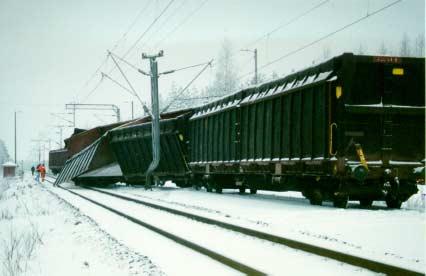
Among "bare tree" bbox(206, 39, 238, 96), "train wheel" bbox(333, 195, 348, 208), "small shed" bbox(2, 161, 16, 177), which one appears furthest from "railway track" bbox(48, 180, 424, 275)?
"bare tree" bbox(206, 39, 238, 96)

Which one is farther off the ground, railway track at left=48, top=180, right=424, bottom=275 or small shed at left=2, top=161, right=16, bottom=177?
railway track at left=48, top=180, right=424, bottom=275

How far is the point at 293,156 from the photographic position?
13.0 m

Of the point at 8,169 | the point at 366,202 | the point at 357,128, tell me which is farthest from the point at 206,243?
the point at 8,169

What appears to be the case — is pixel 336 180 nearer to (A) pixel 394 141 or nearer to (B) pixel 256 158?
(A) pixel 394 141

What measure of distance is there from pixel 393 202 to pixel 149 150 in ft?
49.0

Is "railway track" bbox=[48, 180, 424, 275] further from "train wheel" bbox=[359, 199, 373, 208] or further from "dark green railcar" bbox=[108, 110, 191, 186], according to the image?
"dark green railcar" bbox=[108, 110, 191, 186]

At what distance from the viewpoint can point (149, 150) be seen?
24.6 metres

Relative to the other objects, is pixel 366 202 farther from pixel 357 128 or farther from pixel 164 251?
pixel 164 251

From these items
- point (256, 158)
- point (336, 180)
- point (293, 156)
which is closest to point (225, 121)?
point (256, 158)

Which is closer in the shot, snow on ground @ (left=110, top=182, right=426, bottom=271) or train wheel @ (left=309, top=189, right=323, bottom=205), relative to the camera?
snow on ground @ (left=110, top=182, right=426, bottom=271)

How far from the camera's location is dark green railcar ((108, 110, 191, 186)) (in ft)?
74.4

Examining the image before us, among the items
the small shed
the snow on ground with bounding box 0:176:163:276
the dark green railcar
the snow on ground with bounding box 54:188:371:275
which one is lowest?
the small shed

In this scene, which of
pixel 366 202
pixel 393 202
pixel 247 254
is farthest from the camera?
pixel 366 202

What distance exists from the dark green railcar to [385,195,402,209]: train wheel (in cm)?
1157
